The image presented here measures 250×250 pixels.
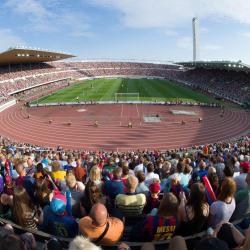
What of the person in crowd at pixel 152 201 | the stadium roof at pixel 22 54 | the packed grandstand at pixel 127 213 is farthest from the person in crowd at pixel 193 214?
the stadium roof at pixel 22 54

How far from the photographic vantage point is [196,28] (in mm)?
108812

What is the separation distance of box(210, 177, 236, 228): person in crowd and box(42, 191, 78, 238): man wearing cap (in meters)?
2.24

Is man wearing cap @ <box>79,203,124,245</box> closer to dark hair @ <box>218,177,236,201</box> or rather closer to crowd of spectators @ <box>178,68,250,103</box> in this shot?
dark hair @ <box>218,177,236,201</box>

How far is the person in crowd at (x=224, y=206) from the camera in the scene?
4.83m

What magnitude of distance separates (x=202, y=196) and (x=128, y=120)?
36581 millimetres

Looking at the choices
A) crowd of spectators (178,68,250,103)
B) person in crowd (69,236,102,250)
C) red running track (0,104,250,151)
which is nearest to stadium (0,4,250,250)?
person in crowd (69,236,102,250)

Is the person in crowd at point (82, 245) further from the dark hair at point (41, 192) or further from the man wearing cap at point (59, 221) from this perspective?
the dark hair at point (41, 192)

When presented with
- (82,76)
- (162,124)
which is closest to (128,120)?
(162,124)

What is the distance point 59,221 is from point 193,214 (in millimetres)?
2163

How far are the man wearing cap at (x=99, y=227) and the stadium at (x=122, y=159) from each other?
16 mm

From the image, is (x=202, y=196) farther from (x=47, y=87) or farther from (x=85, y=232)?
(x=47, y=87)

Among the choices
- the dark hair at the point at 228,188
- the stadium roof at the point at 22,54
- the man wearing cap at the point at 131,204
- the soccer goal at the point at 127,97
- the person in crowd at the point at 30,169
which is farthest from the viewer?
the stadium roof at the point at 22,54

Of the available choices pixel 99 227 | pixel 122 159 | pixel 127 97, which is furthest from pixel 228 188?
pixel 127 97

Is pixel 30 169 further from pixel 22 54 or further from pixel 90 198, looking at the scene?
pixel 22 54
